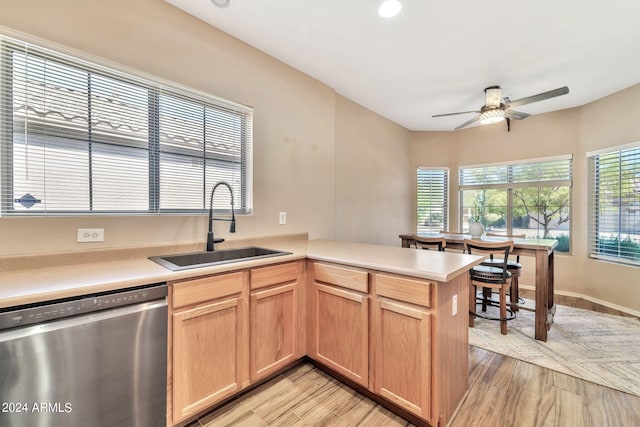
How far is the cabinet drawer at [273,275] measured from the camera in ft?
5.90

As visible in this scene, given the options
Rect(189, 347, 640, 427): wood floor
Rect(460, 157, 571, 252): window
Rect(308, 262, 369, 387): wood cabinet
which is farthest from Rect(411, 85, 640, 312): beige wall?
Rect(308, 262, 369, 387): wood cabinet

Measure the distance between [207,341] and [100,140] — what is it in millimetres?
1439

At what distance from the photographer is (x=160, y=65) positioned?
6.37 ft

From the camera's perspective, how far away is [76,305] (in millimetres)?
1156

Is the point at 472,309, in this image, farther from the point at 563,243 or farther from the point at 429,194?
the point at 429,194

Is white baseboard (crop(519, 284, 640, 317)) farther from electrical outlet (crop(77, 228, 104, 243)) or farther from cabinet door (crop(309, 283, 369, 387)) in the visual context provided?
electrical outlet (crop(77, 228, 104, 243))

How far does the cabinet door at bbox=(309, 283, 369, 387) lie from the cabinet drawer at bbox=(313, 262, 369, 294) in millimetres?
46

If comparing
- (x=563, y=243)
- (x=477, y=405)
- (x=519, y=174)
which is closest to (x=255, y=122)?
(x=477, y=405)

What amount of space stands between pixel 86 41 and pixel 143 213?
110 cm

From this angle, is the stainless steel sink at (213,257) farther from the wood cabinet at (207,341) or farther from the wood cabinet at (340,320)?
the wood cabinet at (340,320)

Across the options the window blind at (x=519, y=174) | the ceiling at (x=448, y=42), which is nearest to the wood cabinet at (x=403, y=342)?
the ceiling at (x=448, y=42)

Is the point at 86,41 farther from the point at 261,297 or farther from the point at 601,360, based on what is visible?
the point at 601,360

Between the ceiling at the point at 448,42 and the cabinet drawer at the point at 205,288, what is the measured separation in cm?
195

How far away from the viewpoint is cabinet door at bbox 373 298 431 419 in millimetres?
1485
